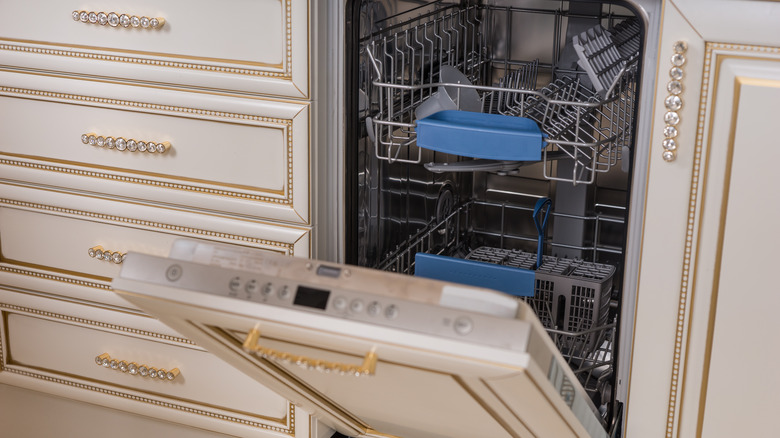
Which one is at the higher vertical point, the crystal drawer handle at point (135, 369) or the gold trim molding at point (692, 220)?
the gold trim molding at point (692, 220)

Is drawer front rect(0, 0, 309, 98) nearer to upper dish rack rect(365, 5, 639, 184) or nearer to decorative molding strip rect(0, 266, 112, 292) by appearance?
upper dish rack rect(365, 5, 639, 184)

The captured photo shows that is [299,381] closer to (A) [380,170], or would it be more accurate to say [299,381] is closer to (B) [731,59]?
(A) [380,170]

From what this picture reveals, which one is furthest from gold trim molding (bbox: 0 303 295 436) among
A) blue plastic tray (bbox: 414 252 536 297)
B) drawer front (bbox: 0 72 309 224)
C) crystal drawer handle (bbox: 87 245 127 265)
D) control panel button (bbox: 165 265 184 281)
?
control panel button (bbox: 165 265 184 281)

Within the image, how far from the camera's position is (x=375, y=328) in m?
1.01

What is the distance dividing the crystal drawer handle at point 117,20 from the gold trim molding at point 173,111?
130 mm

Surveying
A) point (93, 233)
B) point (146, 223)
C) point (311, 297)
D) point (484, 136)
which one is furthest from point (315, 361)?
point (93, 233)

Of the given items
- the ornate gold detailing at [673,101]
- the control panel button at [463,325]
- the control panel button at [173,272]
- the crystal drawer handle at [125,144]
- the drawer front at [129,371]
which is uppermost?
the ornate gold detailing at [673,101]

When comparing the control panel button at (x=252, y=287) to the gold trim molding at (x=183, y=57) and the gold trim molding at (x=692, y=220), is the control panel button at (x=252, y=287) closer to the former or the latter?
the gold trim molding at (x=183, y=57)

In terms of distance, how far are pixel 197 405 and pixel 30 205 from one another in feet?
1.59

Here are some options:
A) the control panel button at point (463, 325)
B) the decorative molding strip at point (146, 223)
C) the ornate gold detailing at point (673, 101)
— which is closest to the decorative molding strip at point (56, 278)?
the decorative molding strip at point (146, 223)

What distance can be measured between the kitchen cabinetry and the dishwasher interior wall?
137 mm

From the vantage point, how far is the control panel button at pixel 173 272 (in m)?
1.07

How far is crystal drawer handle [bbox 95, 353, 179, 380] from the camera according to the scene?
1.68m

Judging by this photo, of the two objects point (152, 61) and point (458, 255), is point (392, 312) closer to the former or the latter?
point (152, 61)
